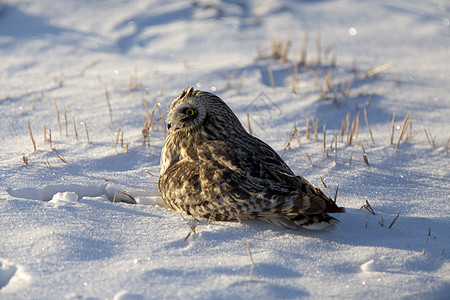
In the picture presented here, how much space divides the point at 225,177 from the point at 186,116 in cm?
62

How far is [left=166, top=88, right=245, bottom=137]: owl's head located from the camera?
3.36 metres

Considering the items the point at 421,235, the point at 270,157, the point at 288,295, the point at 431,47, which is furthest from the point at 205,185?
the point at 431,47

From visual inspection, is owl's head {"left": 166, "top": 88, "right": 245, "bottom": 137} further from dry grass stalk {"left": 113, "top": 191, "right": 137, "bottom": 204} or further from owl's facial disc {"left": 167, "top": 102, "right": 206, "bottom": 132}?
dry grass stalk {"left": 113, "top": 191, "right": 137, "bottom": 204}

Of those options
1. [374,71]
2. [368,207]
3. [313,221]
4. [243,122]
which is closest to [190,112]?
[313,221]

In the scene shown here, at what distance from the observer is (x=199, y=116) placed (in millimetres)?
3367

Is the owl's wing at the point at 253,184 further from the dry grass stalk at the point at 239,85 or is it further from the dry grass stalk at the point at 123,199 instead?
the dry grass stalk at the point at 239,85

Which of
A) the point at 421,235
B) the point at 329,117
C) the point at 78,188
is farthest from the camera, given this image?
the point at 329,117

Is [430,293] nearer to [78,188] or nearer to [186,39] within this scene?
[78,188]

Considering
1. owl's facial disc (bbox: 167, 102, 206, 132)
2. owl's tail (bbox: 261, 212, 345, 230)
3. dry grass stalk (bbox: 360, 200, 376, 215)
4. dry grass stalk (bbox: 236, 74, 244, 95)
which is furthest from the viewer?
dry grass stalk (bbox: 236, 74, 244, 95)

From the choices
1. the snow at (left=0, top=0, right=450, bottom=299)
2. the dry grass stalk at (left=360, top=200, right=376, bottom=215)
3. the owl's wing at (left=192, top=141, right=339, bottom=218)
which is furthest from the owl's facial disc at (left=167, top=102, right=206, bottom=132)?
the dry grass stalk at (left=360, top=200, right=376, bottom=215)

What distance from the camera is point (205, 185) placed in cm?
302

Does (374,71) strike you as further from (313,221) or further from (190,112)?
(313,221)

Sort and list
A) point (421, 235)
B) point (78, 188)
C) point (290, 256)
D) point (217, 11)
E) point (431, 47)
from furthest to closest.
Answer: point (217, 11), point (431, 47), point (78, 188), point (421, 235), point (290, 256)

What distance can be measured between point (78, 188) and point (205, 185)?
1.07 meters
